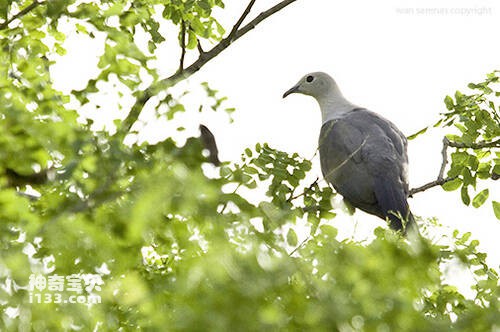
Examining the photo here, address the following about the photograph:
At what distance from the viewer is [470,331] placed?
5.29 feet

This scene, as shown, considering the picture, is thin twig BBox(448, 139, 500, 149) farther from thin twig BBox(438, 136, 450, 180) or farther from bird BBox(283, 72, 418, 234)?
bird BBox(283, 72, 418, 234)

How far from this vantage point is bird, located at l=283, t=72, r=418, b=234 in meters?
6.24

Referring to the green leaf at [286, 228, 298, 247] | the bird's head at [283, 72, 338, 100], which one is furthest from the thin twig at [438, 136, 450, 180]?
the green leaf at [286, 228, 298, 247]

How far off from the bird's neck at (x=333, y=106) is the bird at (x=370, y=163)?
461 millimetres

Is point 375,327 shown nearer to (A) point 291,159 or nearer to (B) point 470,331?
(B) point 470,331

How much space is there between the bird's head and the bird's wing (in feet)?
3.53

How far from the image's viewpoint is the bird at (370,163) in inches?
246

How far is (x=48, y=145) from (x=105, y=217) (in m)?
0.24

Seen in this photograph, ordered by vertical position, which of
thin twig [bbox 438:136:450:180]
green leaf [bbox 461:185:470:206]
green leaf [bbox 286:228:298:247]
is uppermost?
green leaf [bbox 286:228:298:247]

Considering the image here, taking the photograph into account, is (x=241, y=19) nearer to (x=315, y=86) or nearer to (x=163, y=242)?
(x=163, y=242)

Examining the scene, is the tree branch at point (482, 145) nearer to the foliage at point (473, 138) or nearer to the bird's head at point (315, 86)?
the foliage at point (473, 138)

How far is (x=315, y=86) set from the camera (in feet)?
25.5

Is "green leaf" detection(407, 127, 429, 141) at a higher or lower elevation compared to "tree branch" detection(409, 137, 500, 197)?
higher

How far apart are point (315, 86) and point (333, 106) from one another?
261mm
